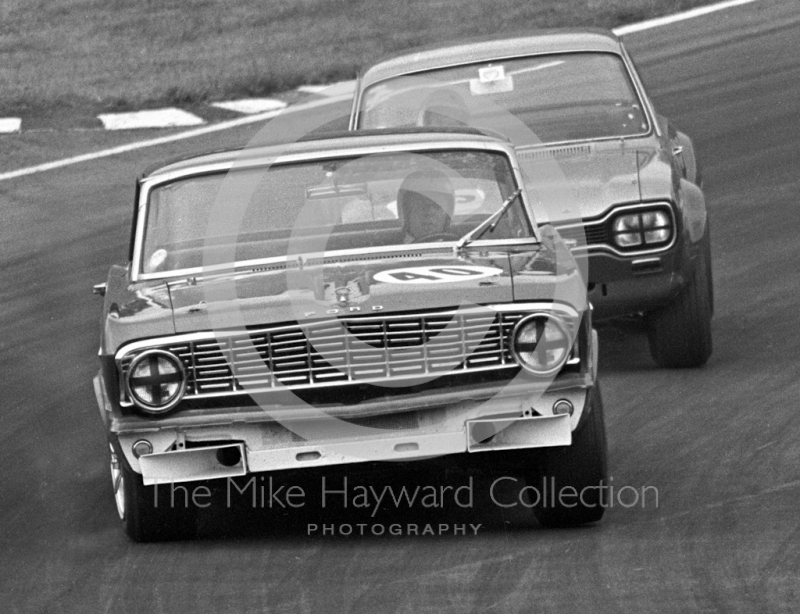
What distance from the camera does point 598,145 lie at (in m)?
8.31

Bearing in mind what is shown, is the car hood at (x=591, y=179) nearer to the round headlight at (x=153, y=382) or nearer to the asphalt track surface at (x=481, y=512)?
the asphalt track surface at (x=481, y=512)

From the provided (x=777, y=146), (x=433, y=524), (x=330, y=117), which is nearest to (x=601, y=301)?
(x=433, y=524)

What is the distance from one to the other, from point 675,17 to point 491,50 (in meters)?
8.76

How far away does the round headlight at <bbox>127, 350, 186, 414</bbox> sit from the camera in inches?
207

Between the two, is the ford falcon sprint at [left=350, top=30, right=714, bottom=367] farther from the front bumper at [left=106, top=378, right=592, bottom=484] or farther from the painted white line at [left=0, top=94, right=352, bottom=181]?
the painted white line at [left=0, top=94, right=352, bottom=181]

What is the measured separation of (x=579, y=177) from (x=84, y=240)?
15.5 ft

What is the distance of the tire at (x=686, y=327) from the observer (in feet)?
25.7

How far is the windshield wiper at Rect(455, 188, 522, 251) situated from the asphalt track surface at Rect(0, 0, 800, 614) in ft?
3.01

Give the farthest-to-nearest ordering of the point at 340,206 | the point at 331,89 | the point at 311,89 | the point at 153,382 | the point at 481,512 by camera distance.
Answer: the point at 311,89, the point at 331,89, the point at 340,206, the point at 481,512, the point at 153,382

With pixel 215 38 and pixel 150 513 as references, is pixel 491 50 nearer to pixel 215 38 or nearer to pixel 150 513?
pixel 150 513

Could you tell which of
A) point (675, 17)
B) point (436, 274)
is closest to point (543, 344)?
point (436, 274)

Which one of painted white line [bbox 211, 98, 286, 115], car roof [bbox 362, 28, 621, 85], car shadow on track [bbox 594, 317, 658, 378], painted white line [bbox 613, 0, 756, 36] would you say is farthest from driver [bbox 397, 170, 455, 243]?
painted white line [bbox 613, 0, 756, 36]

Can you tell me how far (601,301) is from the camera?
7.74 m

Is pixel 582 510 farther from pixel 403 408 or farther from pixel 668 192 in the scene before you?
pixel 668 192
